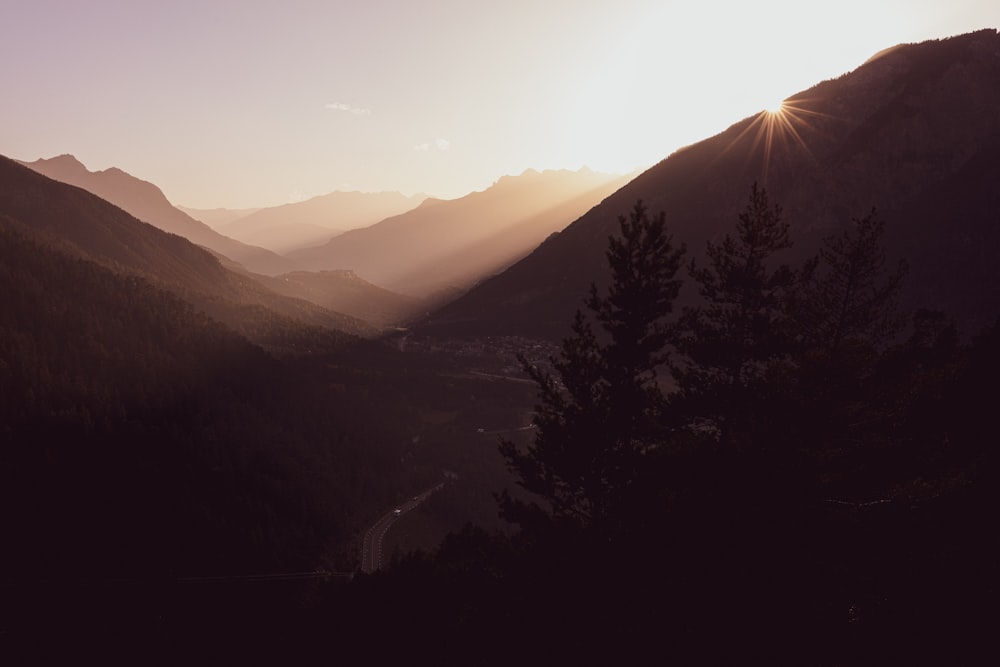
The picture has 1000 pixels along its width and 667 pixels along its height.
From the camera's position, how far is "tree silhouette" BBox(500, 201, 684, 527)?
22.1 metres

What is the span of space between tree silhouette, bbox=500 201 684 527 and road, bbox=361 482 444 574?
4494 inches

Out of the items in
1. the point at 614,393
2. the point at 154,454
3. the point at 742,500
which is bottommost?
the point at 154,454

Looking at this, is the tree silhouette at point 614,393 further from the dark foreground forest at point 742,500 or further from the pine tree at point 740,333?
the pine tree at point 740,333

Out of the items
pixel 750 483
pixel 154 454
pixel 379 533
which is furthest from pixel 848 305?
pixel 154 454

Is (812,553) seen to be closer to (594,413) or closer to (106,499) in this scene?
(594,413)

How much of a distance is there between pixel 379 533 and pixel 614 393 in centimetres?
13797

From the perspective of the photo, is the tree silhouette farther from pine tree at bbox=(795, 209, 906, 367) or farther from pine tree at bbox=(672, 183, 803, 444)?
pine tree at bbox=(795, 209, 906, 367)

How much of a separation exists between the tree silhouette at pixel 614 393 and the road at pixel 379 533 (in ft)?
374

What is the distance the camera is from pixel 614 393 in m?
22.5

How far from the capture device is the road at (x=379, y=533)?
134 m

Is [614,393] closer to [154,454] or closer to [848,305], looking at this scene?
[848,305]

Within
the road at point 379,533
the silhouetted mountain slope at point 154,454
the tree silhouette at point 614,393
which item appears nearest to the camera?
the tree silhouette at point 614,393

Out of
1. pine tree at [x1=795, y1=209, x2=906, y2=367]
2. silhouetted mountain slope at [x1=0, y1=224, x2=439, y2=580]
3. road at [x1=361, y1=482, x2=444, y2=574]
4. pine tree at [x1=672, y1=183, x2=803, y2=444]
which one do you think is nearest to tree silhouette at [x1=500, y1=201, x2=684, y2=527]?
pine tree at [x1=672, y1=183, x2=803, y2=444]

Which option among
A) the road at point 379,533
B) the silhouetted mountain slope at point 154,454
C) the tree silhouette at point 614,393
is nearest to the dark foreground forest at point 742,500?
the tree silhouette at point 614,393
